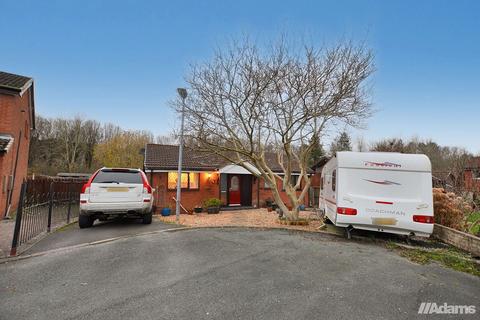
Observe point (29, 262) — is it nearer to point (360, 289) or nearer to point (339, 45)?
point (360, 289)

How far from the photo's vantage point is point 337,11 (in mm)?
10570

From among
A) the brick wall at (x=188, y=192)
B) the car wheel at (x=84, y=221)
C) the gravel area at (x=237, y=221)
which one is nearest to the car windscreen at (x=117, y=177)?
the car wheel at (x=84, y=221)

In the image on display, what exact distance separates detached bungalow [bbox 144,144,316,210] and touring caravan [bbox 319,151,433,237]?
9315 mm

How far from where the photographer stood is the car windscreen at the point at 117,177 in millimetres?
7953

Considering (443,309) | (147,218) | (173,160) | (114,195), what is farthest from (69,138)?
(443,309)

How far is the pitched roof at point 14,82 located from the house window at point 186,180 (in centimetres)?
838

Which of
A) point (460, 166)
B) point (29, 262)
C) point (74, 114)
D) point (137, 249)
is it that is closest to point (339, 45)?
point (460, 166)

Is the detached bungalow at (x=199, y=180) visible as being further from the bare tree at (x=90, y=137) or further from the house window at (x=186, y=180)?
the bare tree at (x=90, y=137)

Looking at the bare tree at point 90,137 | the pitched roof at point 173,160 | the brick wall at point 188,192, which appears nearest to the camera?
the brick wall at point 188,192

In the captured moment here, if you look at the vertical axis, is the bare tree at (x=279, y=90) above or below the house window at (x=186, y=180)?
above

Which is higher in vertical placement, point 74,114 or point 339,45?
point 74,114

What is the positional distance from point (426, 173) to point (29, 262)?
397 inches

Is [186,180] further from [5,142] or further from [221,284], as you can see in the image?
[221,284]

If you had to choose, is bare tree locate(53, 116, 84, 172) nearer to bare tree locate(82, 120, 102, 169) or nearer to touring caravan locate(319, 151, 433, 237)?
bare tree locate(82, 120, 102, 169)
